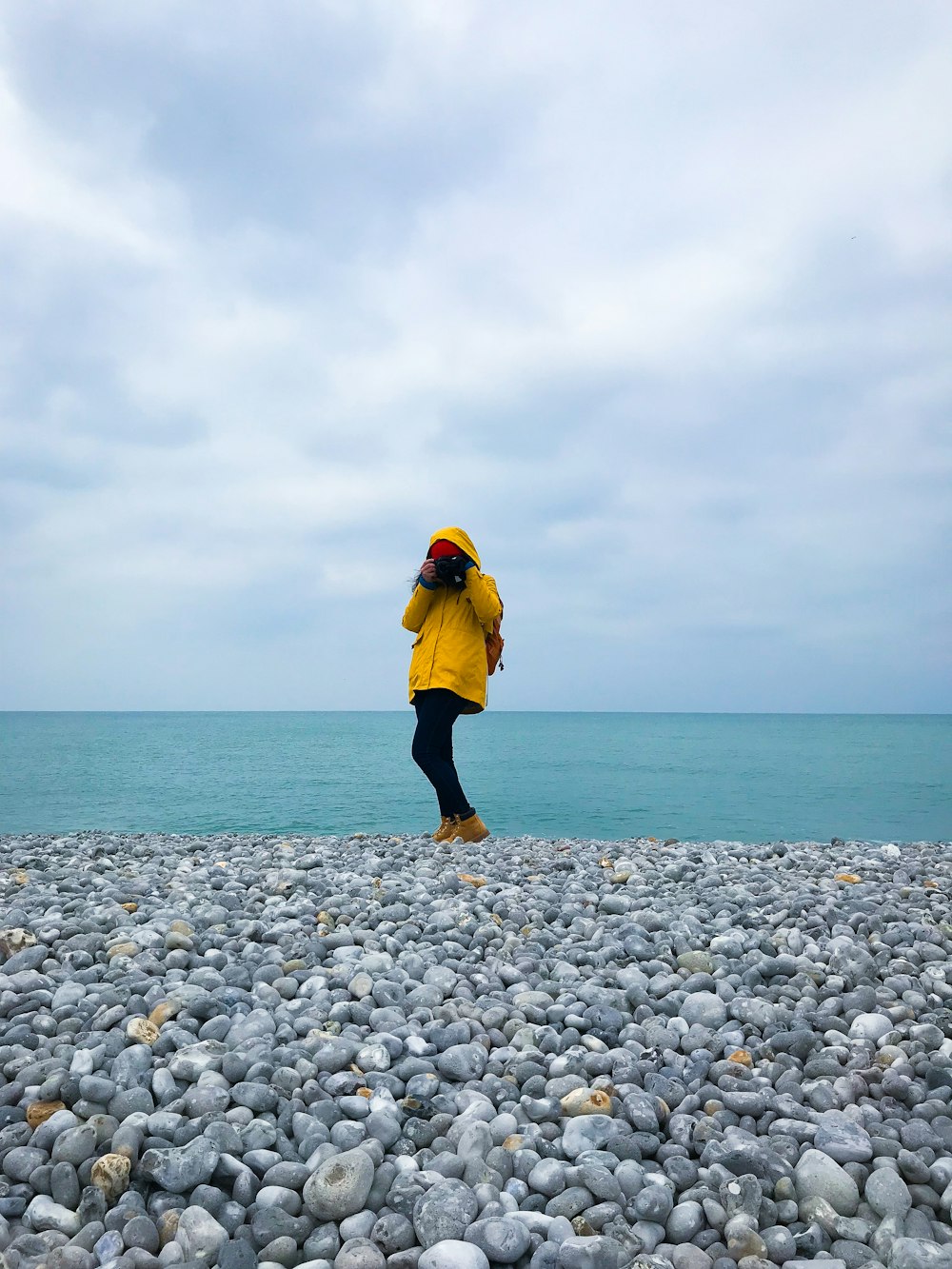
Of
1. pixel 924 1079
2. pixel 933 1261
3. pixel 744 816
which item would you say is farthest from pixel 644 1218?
pixel 744 816

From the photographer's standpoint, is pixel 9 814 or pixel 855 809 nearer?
pixel 9 814

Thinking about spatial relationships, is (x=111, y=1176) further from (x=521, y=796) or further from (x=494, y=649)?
(x=521, y=796)

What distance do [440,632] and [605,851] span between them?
2116mm

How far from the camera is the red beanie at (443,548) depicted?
6.68 meters

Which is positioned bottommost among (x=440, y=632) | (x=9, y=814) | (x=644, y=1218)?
(x=9, y=814)

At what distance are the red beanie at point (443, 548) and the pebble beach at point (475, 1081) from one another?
9.21ft

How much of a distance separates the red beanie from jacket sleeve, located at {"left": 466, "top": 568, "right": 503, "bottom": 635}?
227 millimetres

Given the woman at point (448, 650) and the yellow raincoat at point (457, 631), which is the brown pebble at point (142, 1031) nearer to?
the woman at point (448, 650)

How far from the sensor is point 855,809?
69.5ft

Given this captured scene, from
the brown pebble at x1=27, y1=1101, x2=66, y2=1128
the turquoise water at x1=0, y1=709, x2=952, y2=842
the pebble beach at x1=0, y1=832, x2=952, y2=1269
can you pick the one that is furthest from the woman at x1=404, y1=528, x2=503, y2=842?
the turquoise water at x1=0, y1=709, x2=952, y2=842

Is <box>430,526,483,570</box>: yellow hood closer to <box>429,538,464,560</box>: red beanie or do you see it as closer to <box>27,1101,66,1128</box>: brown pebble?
<box>429,538,464,560</box>: red beanie

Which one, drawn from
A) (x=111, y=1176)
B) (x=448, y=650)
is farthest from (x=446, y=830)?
(x=111, y=1176)

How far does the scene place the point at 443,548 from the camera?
668 cm

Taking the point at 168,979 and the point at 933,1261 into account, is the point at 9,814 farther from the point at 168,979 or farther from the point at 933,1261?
the point at 933,1261
